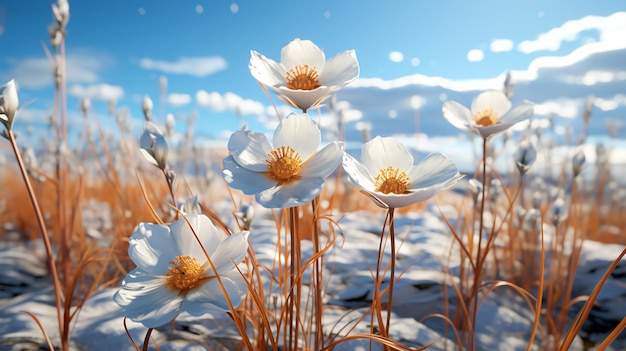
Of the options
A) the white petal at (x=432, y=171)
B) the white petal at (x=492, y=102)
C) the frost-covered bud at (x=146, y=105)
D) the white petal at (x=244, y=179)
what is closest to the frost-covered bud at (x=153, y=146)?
the white petal at (x=244, y=179)

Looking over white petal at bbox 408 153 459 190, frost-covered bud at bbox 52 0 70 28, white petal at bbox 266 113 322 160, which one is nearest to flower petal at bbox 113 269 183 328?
white petal at bbox 266 113 322 160

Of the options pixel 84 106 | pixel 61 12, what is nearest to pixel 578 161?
pixel 61 12

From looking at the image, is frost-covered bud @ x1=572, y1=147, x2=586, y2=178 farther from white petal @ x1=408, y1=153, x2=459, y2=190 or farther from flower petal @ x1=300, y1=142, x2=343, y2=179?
flower petal @ x1=300, y1=142, x2=343, y2=179

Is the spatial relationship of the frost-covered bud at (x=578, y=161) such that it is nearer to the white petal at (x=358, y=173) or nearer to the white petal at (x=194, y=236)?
the white petal at (x=358, y=173)

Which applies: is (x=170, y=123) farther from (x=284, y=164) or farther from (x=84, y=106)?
(x=284, y=164)

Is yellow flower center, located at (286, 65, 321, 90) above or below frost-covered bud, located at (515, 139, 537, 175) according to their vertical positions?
above

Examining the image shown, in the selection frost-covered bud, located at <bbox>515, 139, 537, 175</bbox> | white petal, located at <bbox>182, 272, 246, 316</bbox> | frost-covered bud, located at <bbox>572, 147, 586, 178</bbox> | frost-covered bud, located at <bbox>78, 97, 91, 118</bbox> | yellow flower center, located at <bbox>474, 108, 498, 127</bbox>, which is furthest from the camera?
frost-covered bud, located at <bbox>78, 97, 91, 118</bbox>

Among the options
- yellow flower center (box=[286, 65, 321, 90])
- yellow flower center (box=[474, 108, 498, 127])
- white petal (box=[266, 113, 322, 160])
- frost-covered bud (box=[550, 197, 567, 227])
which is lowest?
frost-covered bud (box=[550, 197, 567, 227])
